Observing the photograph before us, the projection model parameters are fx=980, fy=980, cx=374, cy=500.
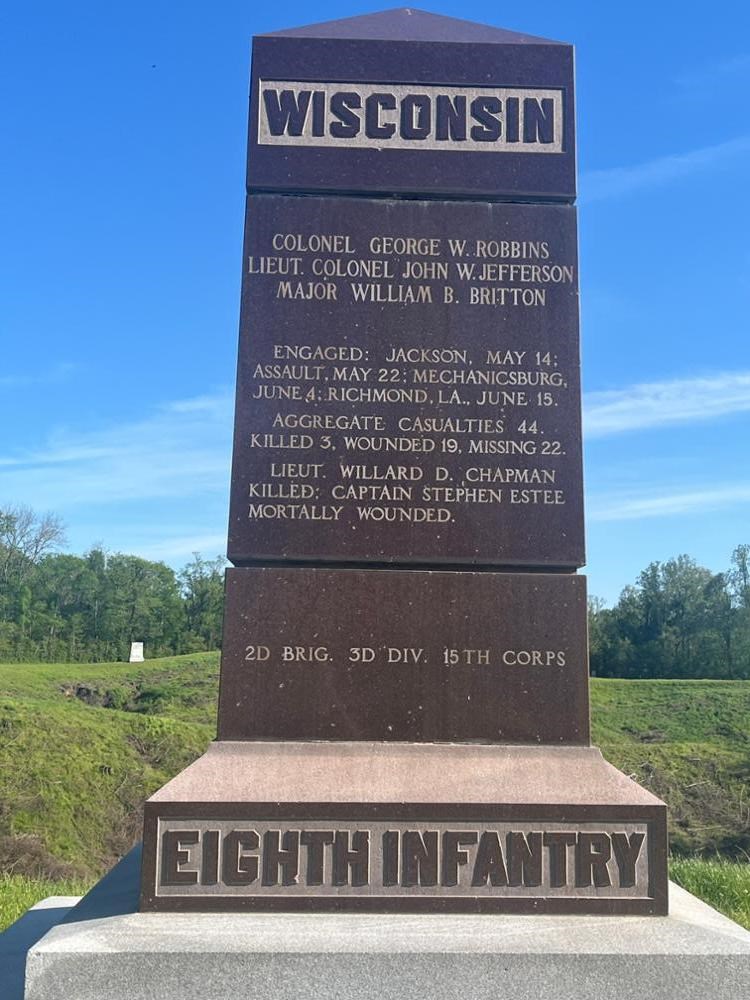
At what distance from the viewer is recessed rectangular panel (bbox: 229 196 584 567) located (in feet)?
14.8

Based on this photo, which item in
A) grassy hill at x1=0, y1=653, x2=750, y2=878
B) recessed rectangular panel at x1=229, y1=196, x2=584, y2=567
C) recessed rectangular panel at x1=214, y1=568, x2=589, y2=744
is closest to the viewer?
recessed rectangular panel at x1=214, y1=568, x2=589, y2=744

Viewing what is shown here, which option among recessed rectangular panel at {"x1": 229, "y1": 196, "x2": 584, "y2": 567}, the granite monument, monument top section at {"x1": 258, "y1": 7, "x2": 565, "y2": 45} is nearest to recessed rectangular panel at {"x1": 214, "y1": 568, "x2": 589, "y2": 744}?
the granite monument

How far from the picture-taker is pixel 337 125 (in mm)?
4887

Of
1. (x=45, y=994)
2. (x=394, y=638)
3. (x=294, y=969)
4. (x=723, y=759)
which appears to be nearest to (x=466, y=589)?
(x=394, y=638)

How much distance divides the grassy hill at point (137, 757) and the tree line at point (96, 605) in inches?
646

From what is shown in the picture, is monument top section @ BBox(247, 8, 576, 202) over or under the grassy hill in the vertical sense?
over

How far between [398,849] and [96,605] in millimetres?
39998

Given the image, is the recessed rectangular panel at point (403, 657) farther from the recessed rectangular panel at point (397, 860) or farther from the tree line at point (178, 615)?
the tree line at point (178, 615)

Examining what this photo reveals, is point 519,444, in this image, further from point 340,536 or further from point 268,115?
point 268,115

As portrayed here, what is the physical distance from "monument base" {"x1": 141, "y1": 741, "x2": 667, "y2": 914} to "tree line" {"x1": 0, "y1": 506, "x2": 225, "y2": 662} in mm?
29800

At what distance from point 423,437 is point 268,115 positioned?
182 centimetres

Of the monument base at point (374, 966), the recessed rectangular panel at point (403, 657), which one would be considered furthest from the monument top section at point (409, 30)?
the monument base at point (374, 966)

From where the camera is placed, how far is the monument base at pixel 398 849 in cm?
380

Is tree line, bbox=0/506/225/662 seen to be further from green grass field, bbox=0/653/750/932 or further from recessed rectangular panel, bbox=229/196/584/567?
recessed rectangular panel, bbox=229/196/584/567
